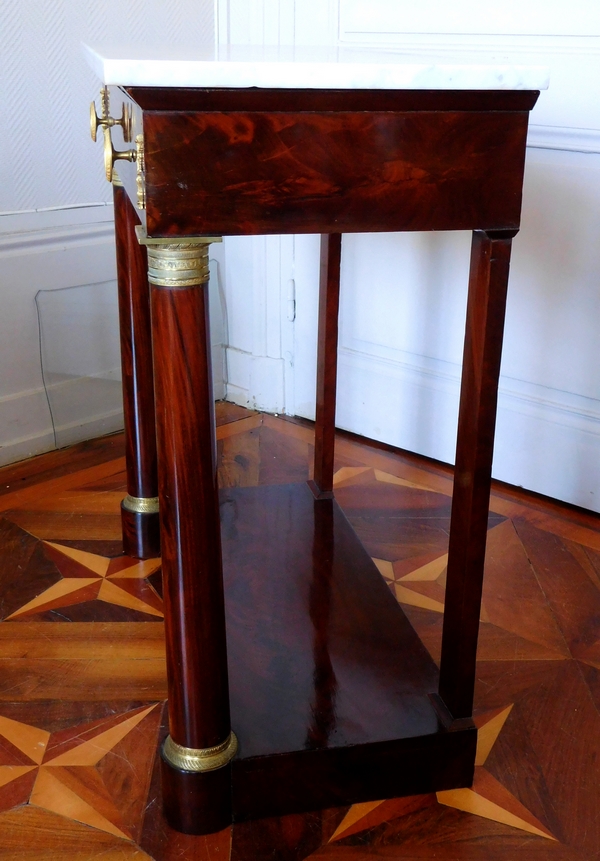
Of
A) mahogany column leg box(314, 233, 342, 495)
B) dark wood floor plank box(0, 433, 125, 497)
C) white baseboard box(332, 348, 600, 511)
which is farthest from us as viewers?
dark wood floor plank box(0, 433, 125, 497)

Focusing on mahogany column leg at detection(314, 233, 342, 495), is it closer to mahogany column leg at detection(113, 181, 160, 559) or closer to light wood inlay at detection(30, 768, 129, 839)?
mahogany column leg at detection(113, 181, 160, 559)

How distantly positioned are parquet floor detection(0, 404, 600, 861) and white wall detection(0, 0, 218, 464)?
0.15 metres

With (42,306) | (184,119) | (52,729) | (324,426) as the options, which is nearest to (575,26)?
(324,426)

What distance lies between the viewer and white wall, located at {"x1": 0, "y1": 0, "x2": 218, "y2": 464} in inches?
66.0

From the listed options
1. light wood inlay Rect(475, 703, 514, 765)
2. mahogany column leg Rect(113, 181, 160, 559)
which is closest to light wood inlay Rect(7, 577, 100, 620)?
mahogany column leg Rect(113, 181, 160, 559)

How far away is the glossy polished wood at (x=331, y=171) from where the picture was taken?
0.67 meters

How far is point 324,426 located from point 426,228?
757 mm

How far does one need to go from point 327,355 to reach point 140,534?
1.43ft

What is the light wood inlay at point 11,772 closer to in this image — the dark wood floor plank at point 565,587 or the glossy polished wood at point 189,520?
the glossy polished wood at point 189,520

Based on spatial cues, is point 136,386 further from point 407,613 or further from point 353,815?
point 353,815

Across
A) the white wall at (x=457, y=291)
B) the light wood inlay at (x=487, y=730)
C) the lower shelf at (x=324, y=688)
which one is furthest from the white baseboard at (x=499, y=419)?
the light wood inlay at (x=487, y=730)

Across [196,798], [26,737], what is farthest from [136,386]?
[196,798]

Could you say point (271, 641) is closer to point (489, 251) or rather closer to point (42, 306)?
point (489, 251)

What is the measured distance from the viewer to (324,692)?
3.29ft
